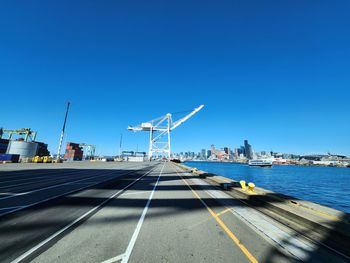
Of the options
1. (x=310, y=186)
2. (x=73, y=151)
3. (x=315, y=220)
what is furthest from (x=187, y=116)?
(x=73, y=151)

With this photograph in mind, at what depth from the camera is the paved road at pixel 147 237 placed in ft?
12.6

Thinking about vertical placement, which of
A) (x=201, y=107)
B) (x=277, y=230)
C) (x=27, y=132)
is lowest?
(x=277, y=230)

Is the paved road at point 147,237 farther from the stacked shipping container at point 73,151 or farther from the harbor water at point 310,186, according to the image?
the stacked shipping container at point 73,151

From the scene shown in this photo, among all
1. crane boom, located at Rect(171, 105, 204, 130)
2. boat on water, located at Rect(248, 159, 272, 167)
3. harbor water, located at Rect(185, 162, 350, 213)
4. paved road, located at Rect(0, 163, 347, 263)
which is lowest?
harbor water, located at Rect(185, 162, 350, 213)

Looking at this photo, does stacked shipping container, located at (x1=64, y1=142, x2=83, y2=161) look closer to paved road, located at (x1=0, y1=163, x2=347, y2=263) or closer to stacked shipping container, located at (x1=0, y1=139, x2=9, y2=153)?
stacked shipping container, located at (x1=0, y1=139, x2=9, y2=153)

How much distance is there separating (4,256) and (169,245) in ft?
11.5

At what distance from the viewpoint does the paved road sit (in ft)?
Answer: 12.6

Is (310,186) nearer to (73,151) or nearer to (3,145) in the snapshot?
(3,145)

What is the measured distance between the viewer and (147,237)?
4797mm

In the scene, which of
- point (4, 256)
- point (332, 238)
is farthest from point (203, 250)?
point (4, 256)

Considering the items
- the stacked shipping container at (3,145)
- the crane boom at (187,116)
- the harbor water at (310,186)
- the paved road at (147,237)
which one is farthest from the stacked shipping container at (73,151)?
the paved road at (147,237)

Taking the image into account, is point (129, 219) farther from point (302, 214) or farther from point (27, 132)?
point (27, 132)

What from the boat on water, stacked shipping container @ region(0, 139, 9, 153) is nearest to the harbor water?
the boat on water

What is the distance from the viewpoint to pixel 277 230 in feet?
18.1
